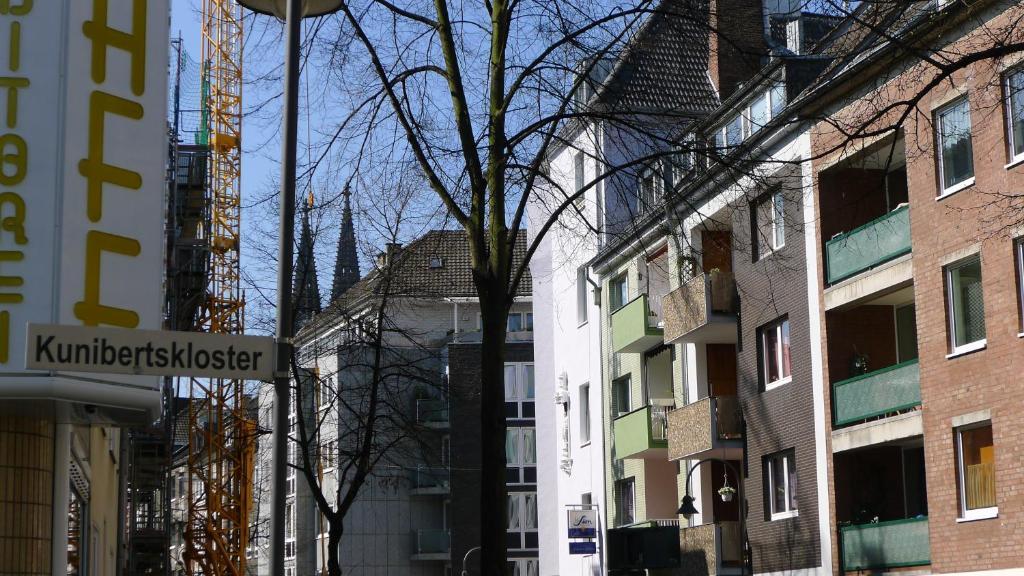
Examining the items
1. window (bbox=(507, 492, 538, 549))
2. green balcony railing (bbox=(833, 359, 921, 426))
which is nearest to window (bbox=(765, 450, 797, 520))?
green balcony railing (bbox=(833, 359, 921, 426))

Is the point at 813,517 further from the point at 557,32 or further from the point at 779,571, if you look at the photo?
the point at 557,32

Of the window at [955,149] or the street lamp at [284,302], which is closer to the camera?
the street lamp at [284,302]

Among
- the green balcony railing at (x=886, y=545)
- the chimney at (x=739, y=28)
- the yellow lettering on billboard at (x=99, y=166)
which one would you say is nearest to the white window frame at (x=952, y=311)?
the green balcony railing at (x=886, y=545)

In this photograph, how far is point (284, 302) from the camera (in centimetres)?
982

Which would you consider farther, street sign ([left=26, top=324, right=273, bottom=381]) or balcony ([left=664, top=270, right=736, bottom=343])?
balcony ([left=664, top=270, right=736, bottom=343])

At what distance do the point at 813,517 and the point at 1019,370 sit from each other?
26.0ft

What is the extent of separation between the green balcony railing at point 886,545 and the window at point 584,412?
58.9 ft

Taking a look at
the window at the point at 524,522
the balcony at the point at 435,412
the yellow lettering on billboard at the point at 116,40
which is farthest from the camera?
the window at the point at 524,522

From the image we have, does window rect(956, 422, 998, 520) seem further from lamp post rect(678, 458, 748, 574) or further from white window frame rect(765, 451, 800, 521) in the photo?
lamp post rect(678, 458, 748, 574)

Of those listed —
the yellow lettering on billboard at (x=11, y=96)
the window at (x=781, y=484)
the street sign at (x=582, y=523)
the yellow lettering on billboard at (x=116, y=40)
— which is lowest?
the street sign at (x=582, y=523)

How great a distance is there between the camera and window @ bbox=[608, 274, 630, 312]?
143 feet

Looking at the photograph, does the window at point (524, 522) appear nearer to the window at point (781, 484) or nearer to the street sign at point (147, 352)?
the window at point (781, 484)

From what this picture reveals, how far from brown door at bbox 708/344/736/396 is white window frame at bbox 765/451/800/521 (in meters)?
4.24

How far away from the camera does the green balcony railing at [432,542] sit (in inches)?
2867
